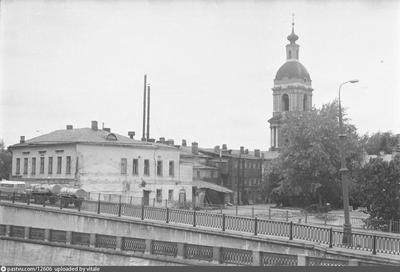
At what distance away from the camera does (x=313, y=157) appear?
46.3 metres

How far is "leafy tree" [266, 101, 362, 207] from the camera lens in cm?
4669

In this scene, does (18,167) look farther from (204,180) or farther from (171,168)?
(204,180)

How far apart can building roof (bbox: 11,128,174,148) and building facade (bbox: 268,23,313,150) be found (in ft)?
118

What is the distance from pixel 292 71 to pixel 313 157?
3160 cm

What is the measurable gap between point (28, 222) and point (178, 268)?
15035 millimetres

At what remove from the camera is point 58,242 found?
77.1 feet

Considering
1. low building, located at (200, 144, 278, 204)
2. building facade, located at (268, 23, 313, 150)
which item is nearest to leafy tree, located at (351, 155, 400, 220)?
low building, located at (200, 144, 278, 204)

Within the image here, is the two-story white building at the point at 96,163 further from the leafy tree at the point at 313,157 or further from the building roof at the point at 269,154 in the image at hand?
the building roof at the point at 269,154

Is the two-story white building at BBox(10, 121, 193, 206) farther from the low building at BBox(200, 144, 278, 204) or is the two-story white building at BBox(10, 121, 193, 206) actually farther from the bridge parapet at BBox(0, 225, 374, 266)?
the low building at BBox(200, 144, 278, 204)

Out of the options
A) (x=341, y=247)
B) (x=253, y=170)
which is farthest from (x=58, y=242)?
(x=253, y=170)

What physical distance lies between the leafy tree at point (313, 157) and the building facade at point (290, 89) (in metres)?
24.1

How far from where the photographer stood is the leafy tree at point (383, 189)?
29.5m

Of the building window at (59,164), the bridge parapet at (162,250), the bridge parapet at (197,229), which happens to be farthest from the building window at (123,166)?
the bridge parapet at (162,250)

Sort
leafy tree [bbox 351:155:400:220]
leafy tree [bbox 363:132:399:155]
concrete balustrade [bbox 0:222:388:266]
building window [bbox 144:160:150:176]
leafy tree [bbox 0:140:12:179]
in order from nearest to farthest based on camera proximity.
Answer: concrete balustrade [bbox 0:222:388:266]
leafy tree [bbox 351:155:400:220]
building window [bbox 144:160:150:176]
leafy tree [bbox 0:140:12:179]
leafy tree [bbox 363:132:399:155]
